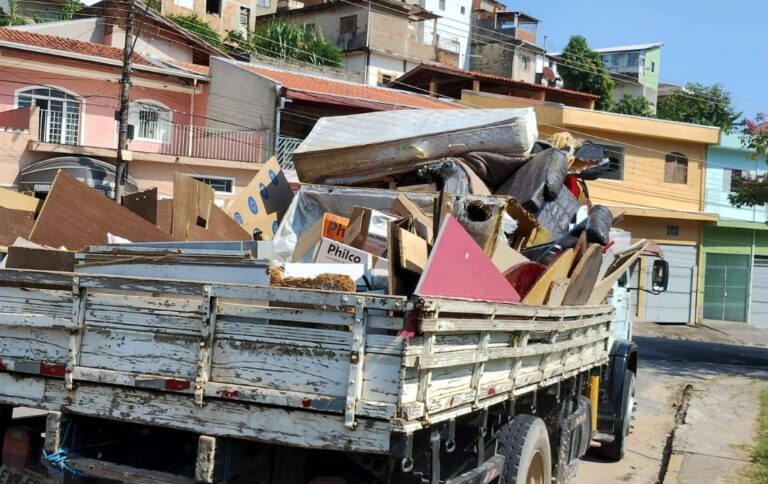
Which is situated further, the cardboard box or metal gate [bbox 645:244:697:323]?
metal gate [bbox 645:244:697:323]

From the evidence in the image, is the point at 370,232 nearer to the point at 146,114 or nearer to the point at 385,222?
the point at 385,222

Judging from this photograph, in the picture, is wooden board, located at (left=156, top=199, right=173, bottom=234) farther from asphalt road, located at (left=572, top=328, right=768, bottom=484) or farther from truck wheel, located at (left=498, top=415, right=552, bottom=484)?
asphalt road, located at (left=572, top=328, right=768, bottom=484)

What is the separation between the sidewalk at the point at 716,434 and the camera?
26.2ft

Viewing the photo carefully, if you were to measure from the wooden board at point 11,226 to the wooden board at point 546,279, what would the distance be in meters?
3.16

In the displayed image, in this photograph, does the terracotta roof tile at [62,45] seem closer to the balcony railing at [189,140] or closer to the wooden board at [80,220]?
the balcony railing at [189,140]

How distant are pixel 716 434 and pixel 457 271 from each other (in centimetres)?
724

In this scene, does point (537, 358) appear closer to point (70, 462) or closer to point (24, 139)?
point (70, 462)

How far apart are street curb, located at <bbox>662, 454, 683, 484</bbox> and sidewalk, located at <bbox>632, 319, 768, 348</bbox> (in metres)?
15.5

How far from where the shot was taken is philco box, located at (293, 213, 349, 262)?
5512 mm

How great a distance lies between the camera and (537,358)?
5051mm

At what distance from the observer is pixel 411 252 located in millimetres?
3984

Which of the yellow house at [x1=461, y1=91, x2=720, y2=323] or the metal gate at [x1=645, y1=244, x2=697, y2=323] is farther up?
the yellow house at [x1=461, y1=91, x2=720, y2=323]

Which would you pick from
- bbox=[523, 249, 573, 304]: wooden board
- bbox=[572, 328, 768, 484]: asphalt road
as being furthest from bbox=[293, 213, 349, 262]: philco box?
bbox=[572, 328, 768, 484]: asphalt road

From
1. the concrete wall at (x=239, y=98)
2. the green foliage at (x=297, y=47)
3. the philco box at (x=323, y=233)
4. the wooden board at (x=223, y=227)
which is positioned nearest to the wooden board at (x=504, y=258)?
the philco box at (x=323, y=233)
